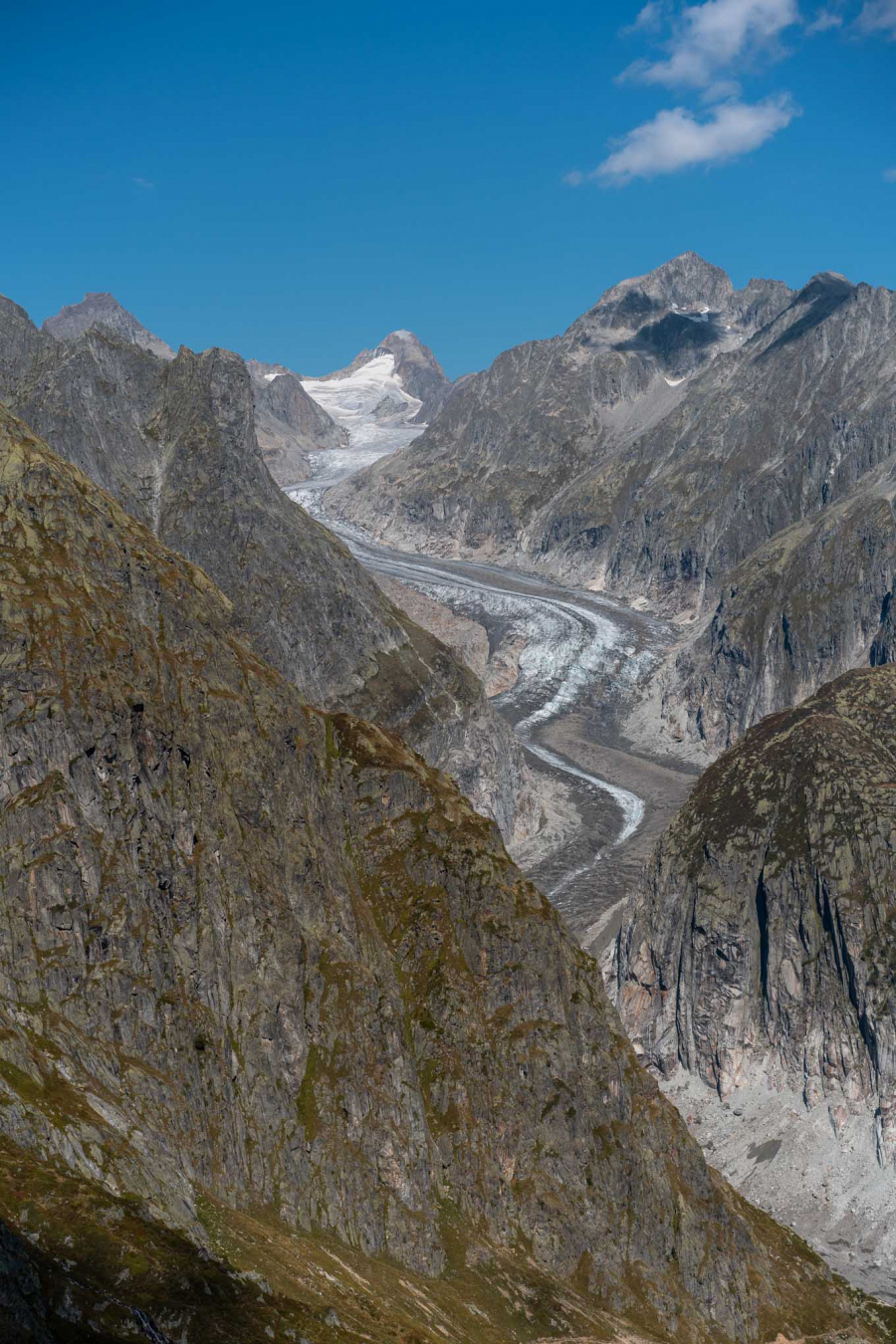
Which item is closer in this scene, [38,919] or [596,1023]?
[38,919]

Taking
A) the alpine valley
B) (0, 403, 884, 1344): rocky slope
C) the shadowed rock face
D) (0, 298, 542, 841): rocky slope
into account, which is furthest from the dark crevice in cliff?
(0, 298, 542, 841): rocky slope

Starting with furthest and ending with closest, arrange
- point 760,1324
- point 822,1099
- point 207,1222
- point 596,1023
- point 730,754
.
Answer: point 730,754, point 822,1099, point 596,1023, point 760,1324, point 207,1222

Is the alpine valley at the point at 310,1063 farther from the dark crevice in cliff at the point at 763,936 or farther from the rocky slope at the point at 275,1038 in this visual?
the dark crevice in cliff at the point at 763,936

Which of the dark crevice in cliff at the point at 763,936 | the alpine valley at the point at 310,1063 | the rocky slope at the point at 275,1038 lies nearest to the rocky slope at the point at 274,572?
the dark crevice in cliff at the point at 763,936

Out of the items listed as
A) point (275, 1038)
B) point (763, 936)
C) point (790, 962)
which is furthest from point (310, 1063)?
point (763, 936)

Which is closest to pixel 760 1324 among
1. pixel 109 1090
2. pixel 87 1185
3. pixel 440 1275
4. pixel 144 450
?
pixel 440 1275

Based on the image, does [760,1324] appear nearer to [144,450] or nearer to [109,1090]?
[109,1090]
